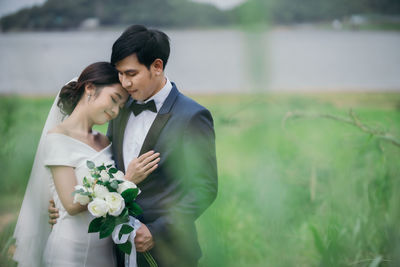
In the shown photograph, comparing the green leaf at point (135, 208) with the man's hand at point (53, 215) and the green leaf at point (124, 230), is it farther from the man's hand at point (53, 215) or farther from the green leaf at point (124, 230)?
the man's hand at point (53, 215)

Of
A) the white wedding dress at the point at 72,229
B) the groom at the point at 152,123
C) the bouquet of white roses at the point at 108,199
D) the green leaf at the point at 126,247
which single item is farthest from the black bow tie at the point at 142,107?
the green leaf at the point at 126,247

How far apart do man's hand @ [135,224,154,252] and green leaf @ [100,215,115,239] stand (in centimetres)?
19

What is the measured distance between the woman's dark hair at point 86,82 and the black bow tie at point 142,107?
14 cm

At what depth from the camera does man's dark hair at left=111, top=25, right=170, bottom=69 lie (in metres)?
1.57

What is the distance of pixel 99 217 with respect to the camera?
1.39 metres

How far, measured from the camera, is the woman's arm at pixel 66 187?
1559 millimetres

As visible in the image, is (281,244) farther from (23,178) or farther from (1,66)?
(1,66)

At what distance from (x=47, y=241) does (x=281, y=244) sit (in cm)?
152

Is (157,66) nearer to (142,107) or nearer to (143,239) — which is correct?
(142,107)

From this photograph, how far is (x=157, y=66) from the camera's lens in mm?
1657

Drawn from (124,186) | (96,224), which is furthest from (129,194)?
(96,224)

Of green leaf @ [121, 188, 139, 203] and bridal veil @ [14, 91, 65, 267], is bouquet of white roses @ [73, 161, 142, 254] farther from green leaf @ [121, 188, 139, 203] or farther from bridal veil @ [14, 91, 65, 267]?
bridal veil @ [14, 91, 65, 267]

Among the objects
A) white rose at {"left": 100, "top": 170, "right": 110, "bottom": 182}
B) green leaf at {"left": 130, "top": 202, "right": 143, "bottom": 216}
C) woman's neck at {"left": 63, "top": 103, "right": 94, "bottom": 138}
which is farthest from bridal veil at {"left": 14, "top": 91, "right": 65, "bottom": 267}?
green leaf at {"left": 130, "top": 202, "right": 143, "bottom": 216}

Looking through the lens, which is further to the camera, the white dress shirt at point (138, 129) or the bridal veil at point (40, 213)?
the white dress shirt at point (138, 129)
